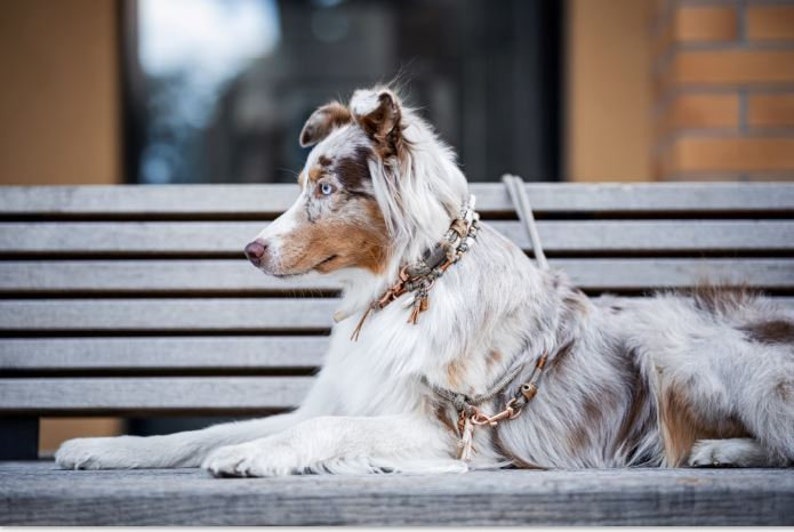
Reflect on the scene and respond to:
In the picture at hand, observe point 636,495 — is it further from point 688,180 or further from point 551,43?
point 551,43

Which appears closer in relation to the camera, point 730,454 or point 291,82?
point 730,454

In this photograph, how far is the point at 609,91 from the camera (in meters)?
4.64

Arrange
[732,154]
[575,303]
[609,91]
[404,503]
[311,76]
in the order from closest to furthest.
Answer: [404,503]
[575,303]
[732,154]
[609,91]
[311,76]

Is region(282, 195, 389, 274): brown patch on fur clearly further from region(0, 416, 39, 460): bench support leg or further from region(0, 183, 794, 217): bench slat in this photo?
region(0, 416, 39, 460): bench support leg

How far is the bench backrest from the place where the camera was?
2.87 meters

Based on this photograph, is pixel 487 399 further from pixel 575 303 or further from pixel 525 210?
pixel 525 210

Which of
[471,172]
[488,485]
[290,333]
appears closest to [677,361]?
[488,485]

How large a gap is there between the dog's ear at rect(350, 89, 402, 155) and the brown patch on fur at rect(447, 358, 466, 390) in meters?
0.53

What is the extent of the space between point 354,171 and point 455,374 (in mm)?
547

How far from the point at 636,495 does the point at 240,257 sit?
1571 millimetres

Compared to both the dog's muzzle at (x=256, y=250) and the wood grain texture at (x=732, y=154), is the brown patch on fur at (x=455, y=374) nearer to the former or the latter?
the dog's muzzle at (x=256, y=250)

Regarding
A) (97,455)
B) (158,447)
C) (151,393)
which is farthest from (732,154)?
(97,455)

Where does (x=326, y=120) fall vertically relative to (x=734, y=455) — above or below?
above

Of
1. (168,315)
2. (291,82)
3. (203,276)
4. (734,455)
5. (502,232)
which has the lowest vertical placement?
(734,455)
